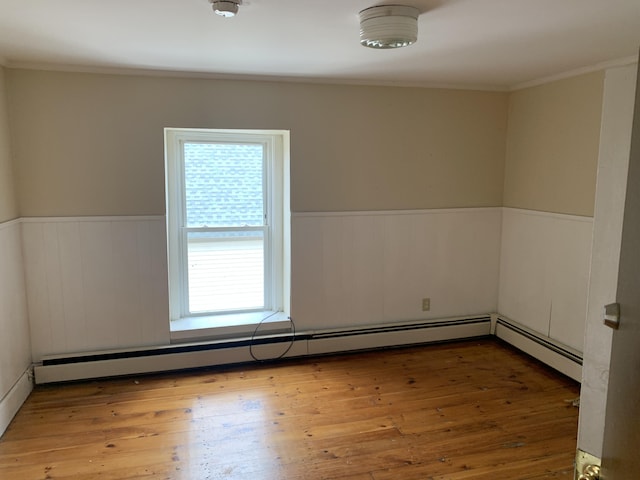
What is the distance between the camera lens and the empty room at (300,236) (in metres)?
2.45

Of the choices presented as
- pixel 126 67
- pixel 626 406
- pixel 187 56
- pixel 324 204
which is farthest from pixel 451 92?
pixel 626 406

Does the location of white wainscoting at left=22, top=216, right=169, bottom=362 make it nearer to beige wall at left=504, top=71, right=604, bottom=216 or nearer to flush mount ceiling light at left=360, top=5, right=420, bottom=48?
flush mount ceiling light at left=360, top=5, right=420, bottom=48

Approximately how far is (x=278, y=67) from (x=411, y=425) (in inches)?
102

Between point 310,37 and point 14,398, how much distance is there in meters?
2.92

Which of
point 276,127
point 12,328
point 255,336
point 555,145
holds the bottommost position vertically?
point 255,336

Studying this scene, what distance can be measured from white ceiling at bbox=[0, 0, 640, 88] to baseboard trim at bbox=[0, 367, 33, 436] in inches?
83.9

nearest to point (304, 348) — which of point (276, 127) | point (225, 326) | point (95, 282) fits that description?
point (225, 326)

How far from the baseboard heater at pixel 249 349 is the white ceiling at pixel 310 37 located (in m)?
2.11

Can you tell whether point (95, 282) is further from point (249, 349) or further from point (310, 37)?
point (310, 37)

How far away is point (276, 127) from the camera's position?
3660mm

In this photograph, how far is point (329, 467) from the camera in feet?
8.07

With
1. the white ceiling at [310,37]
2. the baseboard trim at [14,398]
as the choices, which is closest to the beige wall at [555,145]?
the white ceiling at [310,37]

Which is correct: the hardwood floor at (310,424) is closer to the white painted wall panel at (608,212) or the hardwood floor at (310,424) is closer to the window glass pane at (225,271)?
the window glass pane at (225,271)

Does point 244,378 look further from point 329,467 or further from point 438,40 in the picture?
point 438,40
